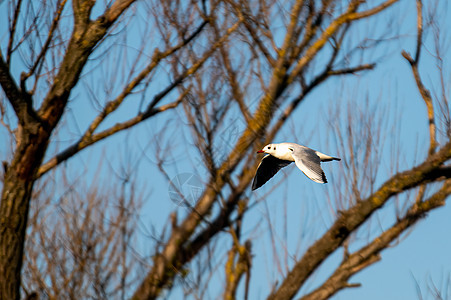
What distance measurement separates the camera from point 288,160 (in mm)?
4957

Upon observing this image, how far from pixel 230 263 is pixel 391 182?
1.11 metres

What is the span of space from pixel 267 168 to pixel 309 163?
0.51m

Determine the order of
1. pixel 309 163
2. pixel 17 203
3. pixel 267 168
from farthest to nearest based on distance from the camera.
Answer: pixel 267 168 → pixel 309 163 → pixel 17 203

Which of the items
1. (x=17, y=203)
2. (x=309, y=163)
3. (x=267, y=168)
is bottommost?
(x=309, y=163)

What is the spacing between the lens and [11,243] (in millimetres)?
4207

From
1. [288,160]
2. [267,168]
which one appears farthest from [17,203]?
[288,160]

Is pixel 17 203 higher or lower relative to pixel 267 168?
higher

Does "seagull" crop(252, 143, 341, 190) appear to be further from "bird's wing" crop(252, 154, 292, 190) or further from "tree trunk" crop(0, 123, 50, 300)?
"tree trunk" crop(0, 123, 50, 300)

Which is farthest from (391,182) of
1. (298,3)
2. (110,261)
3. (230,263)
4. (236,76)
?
(110,261)

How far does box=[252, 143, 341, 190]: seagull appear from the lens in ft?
14.4

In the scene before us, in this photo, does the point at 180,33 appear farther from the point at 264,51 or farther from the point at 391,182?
the point at 391,182

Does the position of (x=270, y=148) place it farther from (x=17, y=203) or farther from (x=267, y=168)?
(x=17, y=203)

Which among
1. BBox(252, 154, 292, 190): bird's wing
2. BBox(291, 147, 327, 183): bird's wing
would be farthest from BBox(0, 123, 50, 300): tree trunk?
BBox(291, 147, 327, 183): bird's wing

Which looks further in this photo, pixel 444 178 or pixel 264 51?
pixel 264 51
